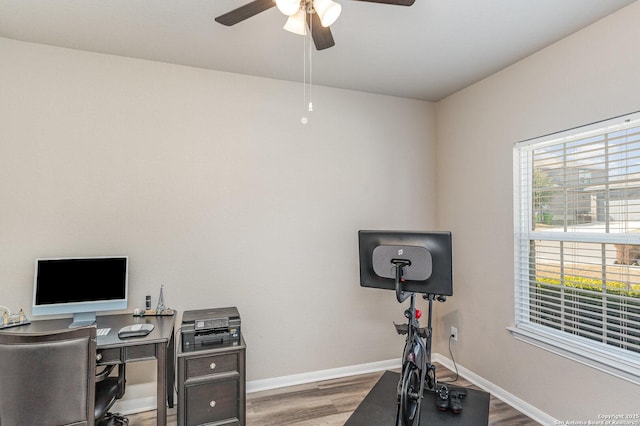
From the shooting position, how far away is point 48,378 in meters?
1.72

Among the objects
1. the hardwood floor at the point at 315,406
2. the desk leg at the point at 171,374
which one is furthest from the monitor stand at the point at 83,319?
the hardwood floor at the point at 315,406

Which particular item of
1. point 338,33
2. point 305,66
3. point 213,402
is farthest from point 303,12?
point 213,402

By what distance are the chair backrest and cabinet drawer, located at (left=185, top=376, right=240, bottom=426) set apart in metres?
0.63

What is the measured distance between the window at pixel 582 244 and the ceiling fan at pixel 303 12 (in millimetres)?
1696

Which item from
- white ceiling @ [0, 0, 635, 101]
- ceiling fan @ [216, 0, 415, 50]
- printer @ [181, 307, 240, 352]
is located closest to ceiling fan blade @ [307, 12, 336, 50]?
ceiling fan @ [216, 0, 415, 50]

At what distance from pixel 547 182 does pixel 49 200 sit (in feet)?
12.2

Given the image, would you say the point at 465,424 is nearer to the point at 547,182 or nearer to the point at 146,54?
the point at 547,182

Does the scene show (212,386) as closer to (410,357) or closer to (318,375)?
(318,375)

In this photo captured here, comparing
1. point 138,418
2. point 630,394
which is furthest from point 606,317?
point 138,418

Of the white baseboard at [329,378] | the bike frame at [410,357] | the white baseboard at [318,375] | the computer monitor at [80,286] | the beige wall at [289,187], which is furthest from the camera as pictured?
the white baseboard at [318,375]

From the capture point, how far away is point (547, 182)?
102 inches

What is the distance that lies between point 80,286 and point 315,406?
1.96m

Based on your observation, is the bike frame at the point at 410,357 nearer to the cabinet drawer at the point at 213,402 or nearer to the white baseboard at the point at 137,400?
the cabinet drawer at the point at 213,402

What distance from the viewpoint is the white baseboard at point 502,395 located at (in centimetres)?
247
